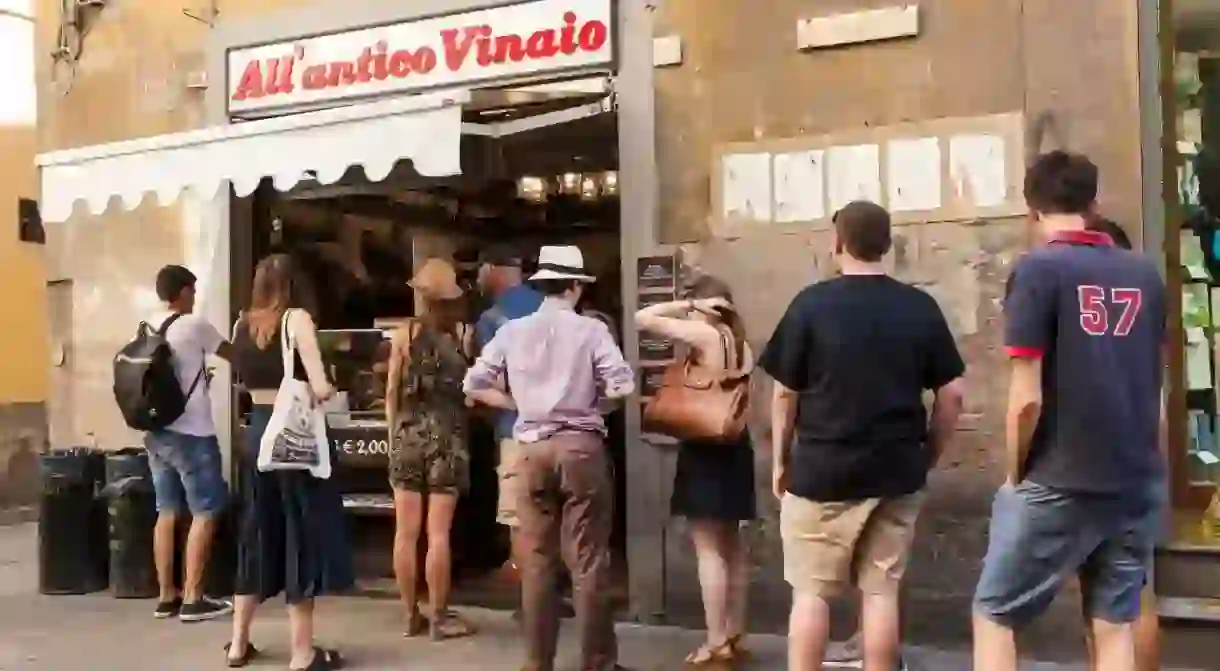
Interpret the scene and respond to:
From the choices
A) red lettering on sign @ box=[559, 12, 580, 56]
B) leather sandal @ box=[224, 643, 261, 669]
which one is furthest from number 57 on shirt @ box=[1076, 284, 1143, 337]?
leather sandal @ box=[224, 643, 261, 669]

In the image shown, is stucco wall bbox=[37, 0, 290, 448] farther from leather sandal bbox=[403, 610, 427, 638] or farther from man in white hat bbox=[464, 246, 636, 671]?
man in white hat bbox=[464, 246, 636, 671]

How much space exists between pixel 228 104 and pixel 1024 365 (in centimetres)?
617

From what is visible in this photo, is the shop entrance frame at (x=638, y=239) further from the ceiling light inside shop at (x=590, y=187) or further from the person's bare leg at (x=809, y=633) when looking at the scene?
the person's bare leg at (x=809, y=633)

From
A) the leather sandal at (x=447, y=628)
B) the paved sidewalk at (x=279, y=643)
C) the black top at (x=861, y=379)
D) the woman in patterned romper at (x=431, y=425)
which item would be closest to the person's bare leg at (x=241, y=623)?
the paved sidewalk at (x=279, y=643)

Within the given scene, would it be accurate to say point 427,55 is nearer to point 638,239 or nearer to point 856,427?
point 638,239

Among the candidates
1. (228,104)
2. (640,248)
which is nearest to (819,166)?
(640,248)

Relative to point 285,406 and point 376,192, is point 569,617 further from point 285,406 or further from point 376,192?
point 376,192

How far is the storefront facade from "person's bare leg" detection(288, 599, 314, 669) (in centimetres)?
174

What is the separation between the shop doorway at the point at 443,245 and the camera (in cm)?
766

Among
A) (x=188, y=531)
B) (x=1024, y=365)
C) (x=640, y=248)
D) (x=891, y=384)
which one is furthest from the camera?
(x=188, y=531)

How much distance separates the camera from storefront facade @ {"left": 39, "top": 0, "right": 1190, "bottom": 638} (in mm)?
6020

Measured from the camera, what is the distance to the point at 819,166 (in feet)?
21.4

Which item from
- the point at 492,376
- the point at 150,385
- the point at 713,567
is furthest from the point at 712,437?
the point at 150,385

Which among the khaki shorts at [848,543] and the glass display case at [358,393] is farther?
the glass display case at [358,393]
